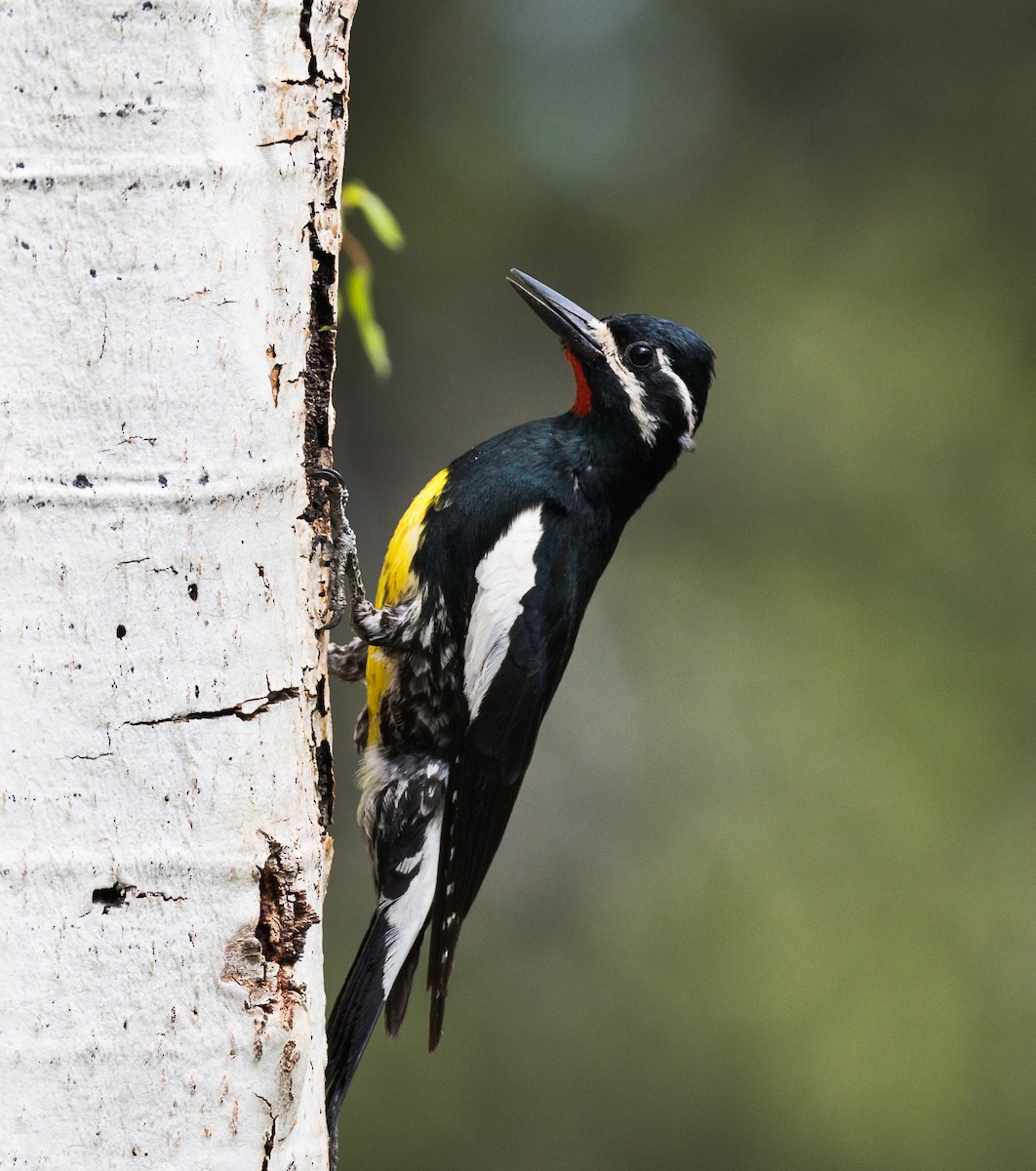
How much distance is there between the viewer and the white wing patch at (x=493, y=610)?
8.12 feet

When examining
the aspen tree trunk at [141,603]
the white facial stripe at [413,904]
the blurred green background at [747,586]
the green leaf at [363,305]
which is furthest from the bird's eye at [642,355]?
the blurred green background at [747,586]

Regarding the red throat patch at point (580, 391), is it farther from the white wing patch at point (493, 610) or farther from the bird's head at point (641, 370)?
the white wing patch at point (493, 610)

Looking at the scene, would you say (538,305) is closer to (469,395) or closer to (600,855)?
(469,395)

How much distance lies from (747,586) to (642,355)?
3.45m

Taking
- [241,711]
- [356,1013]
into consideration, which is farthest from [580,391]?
[241,711]

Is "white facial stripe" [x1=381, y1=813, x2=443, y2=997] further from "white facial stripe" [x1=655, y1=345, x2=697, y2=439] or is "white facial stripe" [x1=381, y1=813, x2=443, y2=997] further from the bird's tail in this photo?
"white facial stripe" [x1=655, y1=345, x2=697, y2=439]

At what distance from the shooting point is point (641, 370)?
108 inches

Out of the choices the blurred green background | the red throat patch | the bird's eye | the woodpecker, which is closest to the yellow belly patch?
the woodpecker

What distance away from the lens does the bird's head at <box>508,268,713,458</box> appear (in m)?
2.71

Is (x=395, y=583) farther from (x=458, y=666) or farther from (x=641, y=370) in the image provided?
(x=641, y=370)

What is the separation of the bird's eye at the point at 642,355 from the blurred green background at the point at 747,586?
9.91 feet

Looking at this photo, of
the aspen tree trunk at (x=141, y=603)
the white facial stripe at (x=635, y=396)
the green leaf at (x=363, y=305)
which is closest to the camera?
the aspen tree trunk at (x=141, y=603)

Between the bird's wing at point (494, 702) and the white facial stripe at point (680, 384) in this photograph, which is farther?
the white facial stripe at point (680, 384)

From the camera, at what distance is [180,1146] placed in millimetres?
1282
